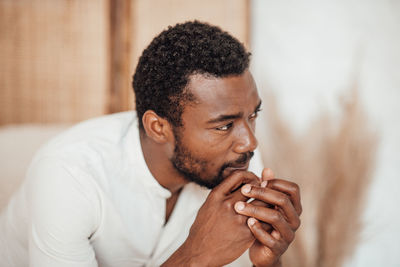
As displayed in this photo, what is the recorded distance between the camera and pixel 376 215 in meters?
1.87

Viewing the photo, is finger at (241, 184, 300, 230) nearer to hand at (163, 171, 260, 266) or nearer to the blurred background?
hand at (163, 171, 260, 266)

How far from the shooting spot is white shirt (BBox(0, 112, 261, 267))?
1.12 meters

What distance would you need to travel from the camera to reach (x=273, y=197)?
44.8 inches

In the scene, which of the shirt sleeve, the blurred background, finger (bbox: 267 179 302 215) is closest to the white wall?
the blurred background

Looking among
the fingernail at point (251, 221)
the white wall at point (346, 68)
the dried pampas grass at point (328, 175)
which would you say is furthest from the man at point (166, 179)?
the white wall at point (346, 68)

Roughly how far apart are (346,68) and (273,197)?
1.18 metres

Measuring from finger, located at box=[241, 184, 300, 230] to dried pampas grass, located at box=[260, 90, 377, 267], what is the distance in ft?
2.66

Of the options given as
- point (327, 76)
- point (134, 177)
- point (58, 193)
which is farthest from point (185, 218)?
point (327, 76)

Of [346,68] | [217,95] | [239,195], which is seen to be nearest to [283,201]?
[239,195]

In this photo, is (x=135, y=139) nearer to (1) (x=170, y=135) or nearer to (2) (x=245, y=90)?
(1) (x=170, y=135)

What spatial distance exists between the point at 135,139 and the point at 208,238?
0.47 m

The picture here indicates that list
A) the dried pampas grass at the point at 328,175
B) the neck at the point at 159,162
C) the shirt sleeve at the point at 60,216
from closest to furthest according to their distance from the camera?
Result: 1. the shirt sleeve at the point at 60,216
2. the neck at the point at 159,162
3. the dried pampas grass at the point at 328,175

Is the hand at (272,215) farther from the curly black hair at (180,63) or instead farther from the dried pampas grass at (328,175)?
the dried pampas grass at (328,175)

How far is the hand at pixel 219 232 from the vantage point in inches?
45.6
